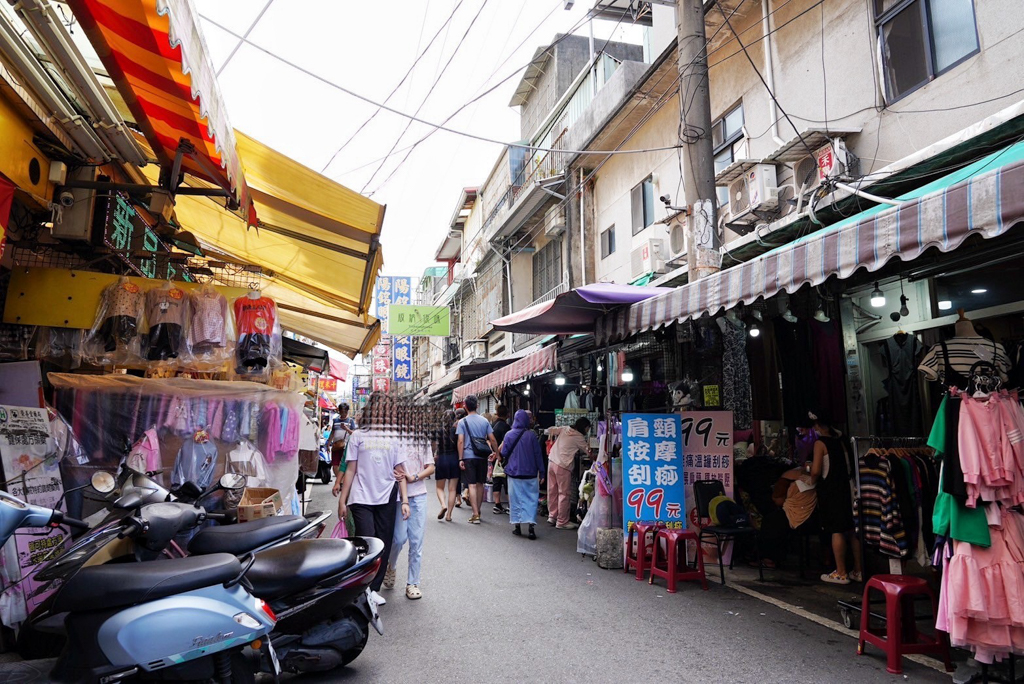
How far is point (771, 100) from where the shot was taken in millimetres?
10203

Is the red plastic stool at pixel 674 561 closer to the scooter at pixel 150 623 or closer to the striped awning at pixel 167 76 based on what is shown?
the scooter at pixel 150 623

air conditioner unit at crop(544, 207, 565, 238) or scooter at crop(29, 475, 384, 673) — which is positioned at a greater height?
air conditioner unit at crop(544, 207, 565, 238)

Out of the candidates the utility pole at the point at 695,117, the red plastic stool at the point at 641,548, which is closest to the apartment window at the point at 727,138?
the utility pole at the point at 695,117

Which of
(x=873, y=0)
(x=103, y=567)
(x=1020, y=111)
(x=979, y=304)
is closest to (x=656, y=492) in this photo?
(x=979, y=304)

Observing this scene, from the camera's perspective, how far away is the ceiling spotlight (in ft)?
25.0

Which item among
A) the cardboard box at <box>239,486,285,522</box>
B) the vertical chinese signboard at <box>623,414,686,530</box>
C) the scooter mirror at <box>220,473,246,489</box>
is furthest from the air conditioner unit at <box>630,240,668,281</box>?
the scooter mirror at <box>220,473,246,489</box>

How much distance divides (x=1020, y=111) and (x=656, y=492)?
5.14 meters

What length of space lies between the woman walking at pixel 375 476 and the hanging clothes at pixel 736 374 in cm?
474

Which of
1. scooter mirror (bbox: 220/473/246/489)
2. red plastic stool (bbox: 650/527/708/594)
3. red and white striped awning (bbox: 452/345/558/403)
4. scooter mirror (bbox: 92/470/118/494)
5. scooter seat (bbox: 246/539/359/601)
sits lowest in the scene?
red plastic stool (bbox: 650/527/708/594)

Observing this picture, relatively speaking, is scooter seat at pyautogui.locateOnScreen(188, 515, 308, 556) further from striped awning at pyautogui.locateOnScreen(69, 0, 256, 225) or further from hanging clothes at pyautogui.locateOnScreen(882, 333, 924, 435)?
hanging clothes at pyautogui.locateOnScreen(882, 333, 924, 435)

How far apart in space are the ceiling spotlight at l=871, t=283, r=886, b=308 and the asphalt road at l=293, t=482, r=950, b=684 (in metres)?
3.96

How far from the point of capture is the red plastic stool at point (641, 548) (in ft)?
23.2

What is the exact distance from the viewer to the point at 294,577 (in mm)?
3582

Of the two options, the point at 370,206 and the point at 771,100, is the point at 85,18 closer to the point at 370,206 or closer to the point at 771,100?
the point at 370,206
